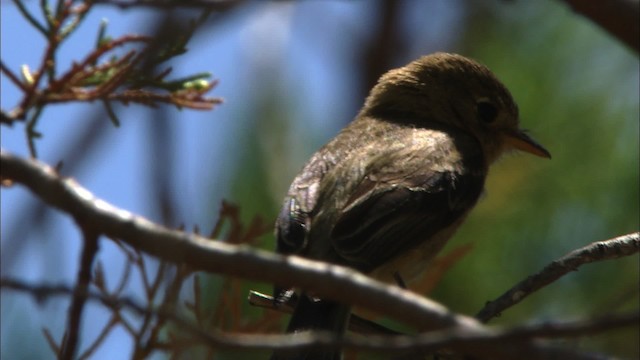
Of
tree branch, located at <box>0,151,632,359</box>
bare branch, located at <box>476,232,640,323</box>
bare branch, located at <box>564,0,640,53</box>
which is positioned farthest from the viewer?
bare branch, located at <box>476,232,640,323</box>

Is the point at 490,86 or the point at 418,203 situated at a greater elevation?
the point at 490,86

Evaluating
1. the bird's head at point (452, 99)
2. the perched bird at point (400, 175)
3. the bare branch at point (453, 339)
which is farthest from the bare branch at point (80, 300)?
the bird's head at point (452, 99)

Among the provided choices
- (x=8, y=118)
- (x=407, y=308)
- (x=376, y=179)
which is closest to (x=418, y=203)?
(x=376, y=179)

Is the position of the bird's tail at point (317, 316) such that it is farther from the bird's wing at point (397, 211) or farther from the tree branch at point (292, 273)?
the tree branch at point (292, 273)

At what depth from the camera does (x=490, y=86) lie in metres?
6.17

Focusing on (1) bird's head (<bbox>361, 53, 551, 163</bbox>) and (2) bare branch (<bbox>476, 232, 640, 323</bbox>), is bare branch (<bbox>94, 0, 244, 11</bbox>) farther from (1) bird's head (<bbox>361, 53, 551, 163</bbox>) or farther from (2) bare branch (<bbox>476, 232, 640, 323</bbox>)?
(1) bird's head (<bbox>361, 53, 551, 163</bbox>)

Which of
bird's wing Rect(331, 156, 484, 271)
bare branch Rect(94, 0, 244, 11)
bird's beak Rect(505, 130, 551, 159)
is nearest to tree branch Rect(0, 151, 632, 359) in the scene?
bare branch Rect(94, 0, 244, 11)

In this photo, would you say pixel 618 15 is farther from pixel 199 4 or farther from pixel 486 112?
pixel 486 112

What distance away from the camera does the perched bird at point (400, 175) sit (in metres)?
4.57

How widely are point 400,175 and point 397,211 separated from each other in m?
0.28

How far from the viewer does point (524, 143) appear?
19.5 feet

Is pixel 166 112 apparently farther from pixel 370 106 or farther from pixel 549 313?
pixel 370 106

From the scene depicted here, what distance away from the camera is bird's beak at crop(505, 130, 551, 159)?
577 centimetres

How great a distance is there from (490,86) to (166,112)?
10.1ft
